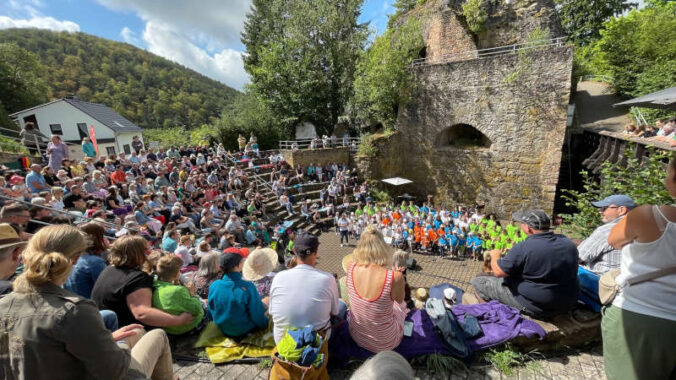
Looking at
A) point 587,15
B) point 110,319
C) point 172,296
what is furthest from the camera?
point 587,15

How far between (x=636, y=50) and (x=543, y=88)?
822 centimetres

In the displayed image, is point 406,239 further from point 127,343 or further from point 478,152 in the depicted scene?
point 127,343

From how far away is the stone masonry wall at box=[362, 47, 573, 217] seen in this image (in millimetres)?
12320

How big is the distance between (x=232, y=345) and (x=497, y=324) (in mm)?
2531

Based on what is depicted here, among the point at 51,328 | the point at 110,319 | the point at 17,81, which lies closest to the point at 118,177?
the point at 110,319

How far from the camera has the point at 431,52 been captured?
17.1 m

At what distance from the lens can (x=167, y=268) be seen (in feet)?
8.80

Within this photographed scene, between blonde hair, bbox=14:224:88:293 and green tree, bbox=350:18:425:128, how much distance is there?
612 inches

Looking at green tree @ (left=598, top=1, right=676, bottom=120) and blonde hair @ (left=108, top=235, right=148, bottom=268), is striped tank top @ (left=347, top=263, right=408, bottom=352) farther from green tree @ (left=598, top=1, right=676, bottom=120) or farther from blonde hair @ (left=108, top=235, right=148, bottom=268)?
green tree @ (left=598, top=1, right=676, bottom=120)

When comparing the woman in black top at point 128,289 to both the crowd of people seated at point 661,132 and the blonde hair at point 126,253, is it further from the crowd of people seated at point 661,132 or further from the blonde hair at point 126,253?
the crowd of people seated at point 661,132

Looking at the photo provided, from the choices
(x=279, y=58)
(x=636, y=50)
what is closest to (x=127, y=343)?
(x=279, y=58)

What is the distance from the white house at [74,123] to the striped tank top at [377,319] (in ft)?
90.0

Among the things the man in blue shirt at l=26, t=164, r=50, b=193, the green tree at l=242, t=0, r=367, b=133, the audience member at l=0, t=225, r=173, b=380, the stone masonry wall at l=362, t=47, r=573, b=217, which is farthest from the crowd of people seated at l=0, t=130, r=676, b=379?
the green tree at l=242, t=0, r=367, b=133

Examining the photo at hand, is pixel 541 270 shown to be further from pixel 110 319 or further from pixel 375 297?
pixel 110 319
